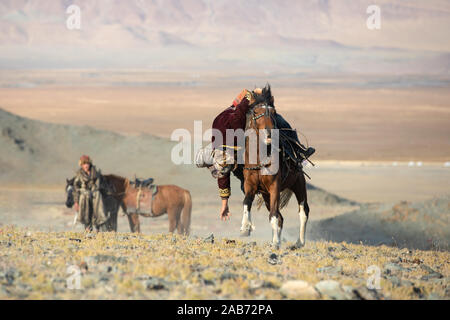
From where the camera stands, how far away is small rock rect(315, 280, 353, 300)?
923cm

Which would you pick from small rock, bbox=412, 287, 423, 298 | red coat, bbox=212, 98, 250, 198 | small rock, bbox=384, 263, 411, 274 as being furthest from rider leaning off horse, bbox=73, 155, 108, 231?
small rock, bbox=412, 287, 423, 298

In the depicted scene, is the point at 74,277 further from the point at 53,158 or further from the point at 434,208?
the point at 53,158

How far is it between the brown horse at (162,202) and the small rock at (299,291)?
12.4 meters

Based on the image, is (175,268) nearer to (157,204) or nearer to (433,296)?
(433,296)

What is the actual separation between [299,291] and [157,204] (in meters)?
14.8

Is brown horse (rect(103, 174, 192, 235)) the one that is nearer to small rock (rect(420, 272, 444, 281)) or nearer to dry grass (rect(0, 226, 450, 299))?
dry grass (rect(0, 226, 450, 299))

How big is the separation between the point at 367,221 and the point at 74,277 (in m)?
22.8

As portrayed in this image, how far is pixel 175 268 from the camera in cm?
1020

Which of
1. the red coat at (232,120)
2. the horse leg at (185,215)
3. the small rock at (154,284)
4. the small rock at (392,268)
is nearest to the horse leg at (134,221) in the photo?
the horse leg at (185,215)

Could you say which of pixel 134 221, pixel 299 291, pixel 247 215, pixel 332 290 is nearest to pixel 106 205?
pixel 134 221

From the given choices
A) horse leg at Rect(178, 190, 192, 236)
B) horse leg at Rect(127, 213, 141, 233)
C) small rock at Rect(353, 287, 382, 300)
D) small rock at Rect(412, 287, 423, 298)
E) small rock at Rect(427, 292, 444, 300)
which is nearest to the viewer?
small rock at Rect(353, 287, 382, 300)

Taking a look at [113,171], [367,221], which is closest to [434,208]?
Answer: [367,221]

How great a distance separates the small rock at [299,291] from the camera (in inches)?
362

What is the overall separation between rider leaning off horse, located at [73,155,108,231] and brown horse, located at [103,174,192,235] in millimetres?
2098
